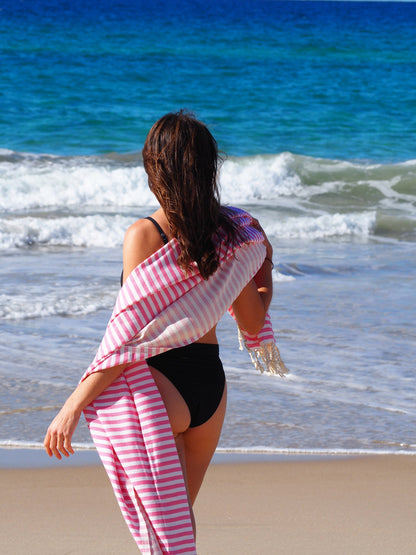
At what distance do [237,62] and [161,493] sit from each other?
2775 cm

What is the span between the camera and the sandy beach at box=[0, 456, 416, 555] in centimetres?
309

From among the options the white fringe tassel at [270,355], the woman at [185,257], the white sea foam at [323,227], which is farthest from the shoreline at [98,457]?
the white sea foam at [323,227]

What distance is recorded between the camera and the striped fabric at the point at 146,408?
1951mm

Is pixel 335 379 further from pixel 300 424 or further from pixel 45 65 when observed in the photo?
pixel 45 65

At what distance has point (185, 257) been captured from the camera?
6.40ft

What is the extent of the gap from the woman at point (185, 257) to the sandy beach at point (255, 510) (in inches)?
44.2

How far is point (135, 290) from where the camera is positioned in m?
1.96

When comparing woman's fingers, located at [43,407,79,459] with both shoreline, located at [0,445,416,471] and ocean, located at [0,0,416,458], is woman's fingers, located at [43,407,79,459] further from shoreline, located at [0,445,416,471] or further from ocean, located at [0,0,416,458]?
ocean, located at [0,0,416,458]

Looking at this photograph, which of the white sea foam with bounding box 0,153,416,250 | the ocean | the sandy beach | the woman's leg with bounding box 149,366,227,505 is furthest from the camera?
the white sea foam with bounding box 0,153,416,250

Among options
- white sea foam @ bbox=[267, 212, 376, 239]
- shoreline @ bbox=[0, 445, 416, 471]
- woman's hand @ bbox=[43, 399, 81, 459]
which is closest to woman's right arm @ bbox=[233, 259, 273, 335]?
woman's hand @ bbox=[43, 399, 81, 459]

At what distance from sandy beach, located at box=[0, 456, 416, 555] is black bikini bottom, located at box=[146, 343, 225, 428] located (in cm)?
112

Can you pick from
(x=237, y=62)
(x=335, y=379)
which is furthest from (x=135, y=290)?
(x=237, y=62)

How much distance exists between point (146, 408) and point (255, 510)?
1.58 metres

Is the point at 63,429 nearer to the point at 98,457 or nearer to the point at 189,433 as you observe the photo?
the point at 189,433
